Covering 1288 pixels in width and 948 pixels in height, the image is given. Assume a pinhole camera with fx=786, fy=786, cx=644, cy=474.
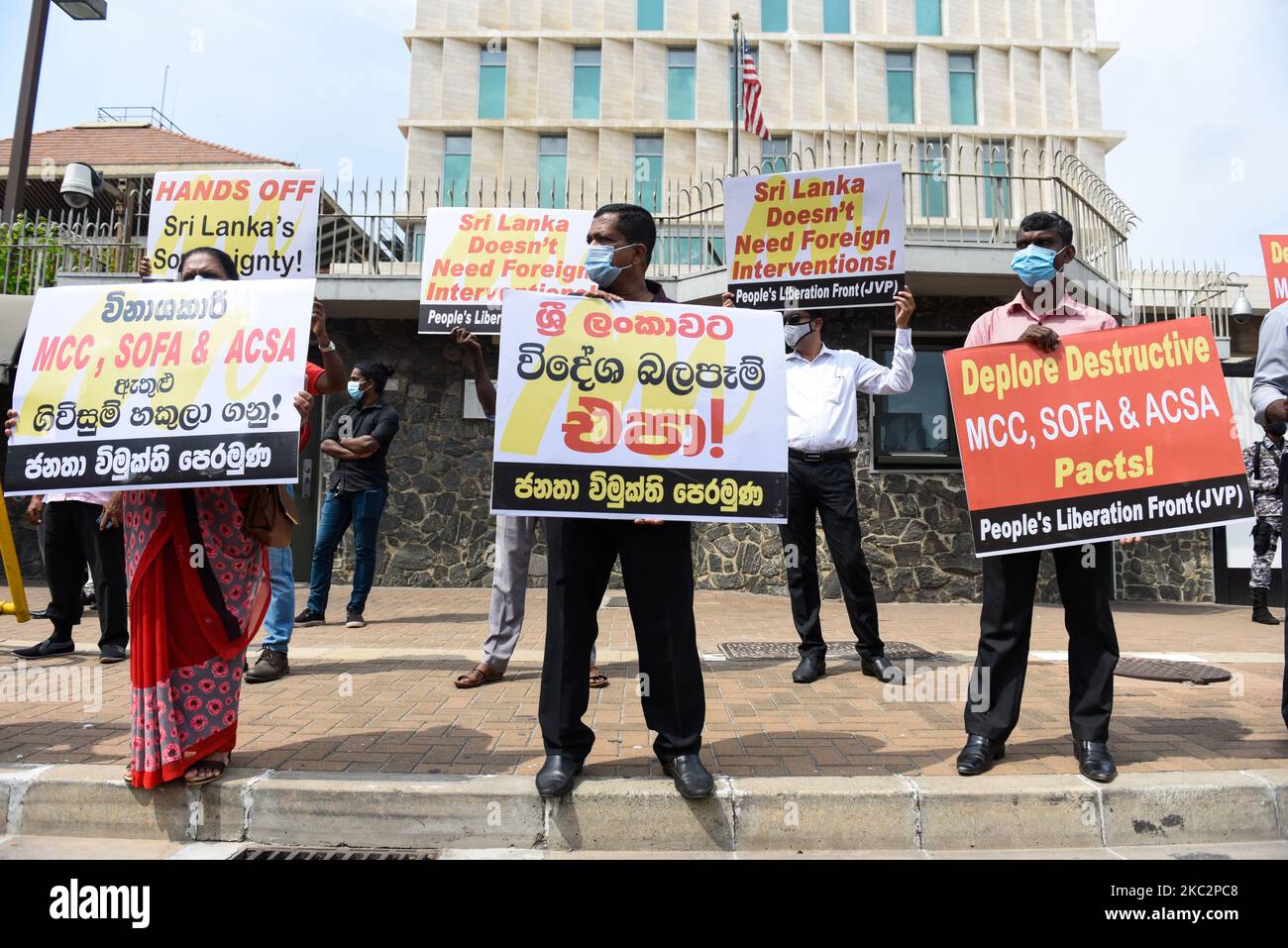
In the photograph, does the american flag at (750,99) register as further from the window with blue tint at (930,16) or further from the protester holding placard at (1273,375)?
the window with blue tint at (930,16)

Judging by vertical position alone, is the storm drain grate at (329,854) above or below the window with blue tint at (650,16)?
below

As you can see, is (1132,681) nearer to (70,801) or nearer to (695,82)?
(70,801)

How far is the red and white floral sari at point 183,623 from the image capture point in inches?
106

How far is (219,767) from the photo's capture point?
110 inches

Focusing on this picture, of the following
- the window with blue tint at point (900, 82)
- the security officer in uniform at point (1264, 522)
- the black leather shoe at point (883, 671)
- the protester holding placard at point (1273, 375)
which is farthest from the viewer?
the window with blue tint at point (900, 82)

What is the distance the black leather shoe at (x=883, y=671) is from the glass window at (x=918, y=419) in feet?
17.2

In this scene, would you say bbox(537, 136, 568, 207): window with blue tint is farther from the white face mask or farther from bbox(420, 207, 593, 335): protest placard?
the white face mask

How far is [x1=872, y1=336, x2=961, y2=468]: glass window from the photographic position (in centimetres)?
957

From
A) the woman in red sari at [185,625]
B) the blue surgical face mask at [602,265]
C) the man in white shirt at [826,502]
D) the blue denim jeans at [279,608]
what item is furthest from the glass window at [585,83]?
the woman in red sari at [185,625]

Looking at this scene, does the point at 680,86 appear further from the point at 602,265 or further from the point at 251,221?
the point at 602,265

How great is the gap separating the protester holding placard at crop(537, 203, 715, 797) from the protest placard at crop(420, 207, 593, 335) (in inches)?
159

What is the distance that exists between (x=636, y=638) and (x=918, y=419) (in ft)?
25.9

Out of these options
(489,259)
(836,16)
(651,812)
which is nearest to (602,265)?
(651,812)

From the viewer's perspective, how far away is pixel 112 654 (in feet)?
16.5
